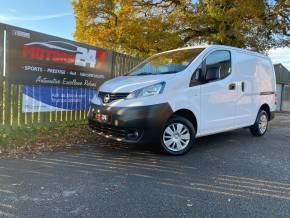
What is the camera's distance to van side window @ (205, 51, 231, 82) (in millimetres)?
5562

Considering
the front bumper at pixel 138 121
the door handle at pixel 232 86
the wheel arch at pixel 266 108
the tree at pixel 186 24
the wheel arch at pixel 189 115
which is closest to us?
the front bumper at pixel 138 121

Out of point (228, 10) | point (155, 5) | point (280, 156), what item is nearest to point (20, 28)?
point (280, 156)

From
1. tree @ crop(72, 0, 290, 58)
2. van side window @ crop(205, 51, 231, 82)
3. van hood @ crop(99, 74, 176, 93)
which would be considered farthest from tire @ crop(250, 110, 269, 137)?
tree @ crop(72, 0, 290, 58)

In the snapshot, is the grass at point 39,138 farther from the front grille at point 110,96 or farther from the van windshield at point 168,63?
the van windshield at point 168,63

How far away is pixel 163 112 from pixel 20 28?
12.0ft

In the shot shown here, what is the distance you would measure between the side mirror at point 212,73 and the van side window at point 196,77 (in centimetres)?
18

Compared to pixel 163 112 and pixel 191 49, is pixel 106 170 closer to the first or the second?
pixel 163 112

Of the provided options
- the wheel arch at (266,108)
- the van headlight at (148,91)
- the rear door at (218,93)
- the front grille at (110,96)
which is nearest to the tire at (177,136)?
the rear door at (218,93)

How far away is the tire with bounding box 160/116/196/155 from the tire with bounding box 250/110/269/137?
270 cm

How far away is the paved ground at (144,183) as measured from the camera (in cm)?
304

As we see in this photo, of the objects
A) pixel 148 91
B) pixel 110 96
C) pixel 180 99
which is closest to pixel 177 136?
pixel 180 99

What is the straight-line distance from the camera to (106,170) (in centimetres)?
429

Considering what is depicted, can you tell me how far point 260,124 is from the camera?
741 cm

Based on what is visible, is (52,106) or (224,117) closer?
(224,117)
